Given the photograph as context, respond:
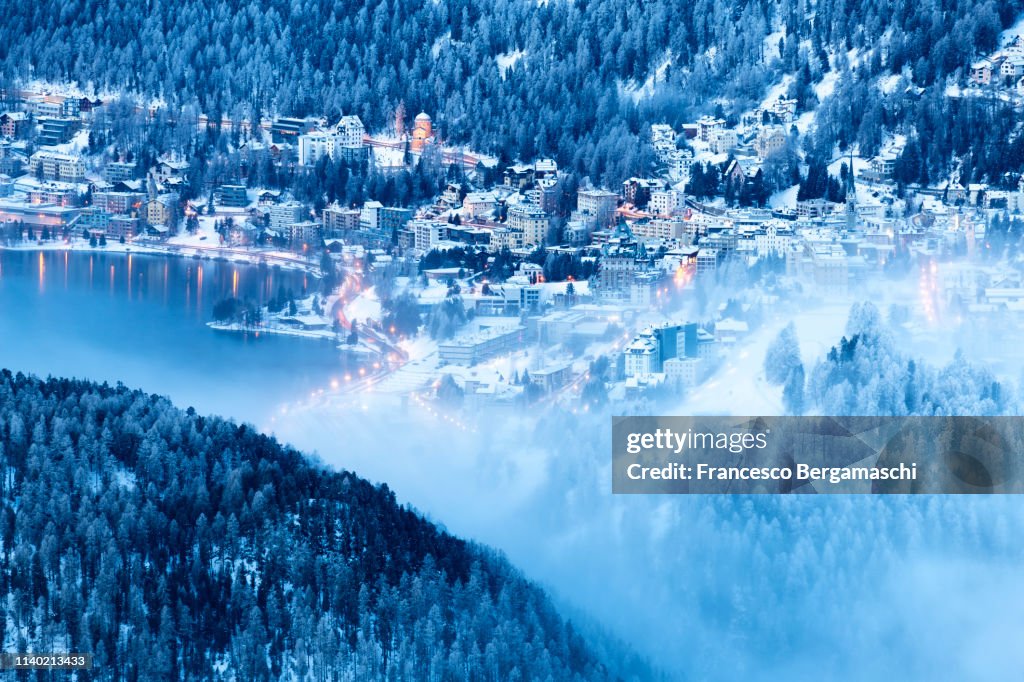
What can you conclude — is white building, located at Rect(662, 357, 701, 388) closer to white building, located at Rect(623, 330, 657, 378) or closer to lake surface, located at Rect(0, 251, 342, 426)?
white building, located at Rect(623, 330, 657, 378)

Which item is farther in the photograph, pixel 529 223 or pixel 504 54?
pixel 504 54

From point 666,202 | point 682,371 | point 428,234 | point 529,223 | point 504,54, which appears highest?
point 504,54

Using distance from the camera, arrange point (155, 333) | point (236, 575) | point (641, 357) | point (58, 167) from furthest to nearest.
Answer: point (58, 167)
point (155, 333)
point (641, 357)
point (236, 575)

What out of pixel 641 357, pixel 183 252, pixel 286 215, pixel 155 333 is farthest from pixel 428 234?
pixel 641 357

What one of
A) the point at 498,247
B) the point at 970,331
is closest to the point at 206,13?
the point at 498,247

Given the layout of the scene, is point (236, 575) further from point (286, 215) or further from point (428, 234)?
point (286, 215)

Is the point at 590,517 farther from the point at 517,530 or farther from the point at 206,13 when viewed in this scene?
the point at 206,13
